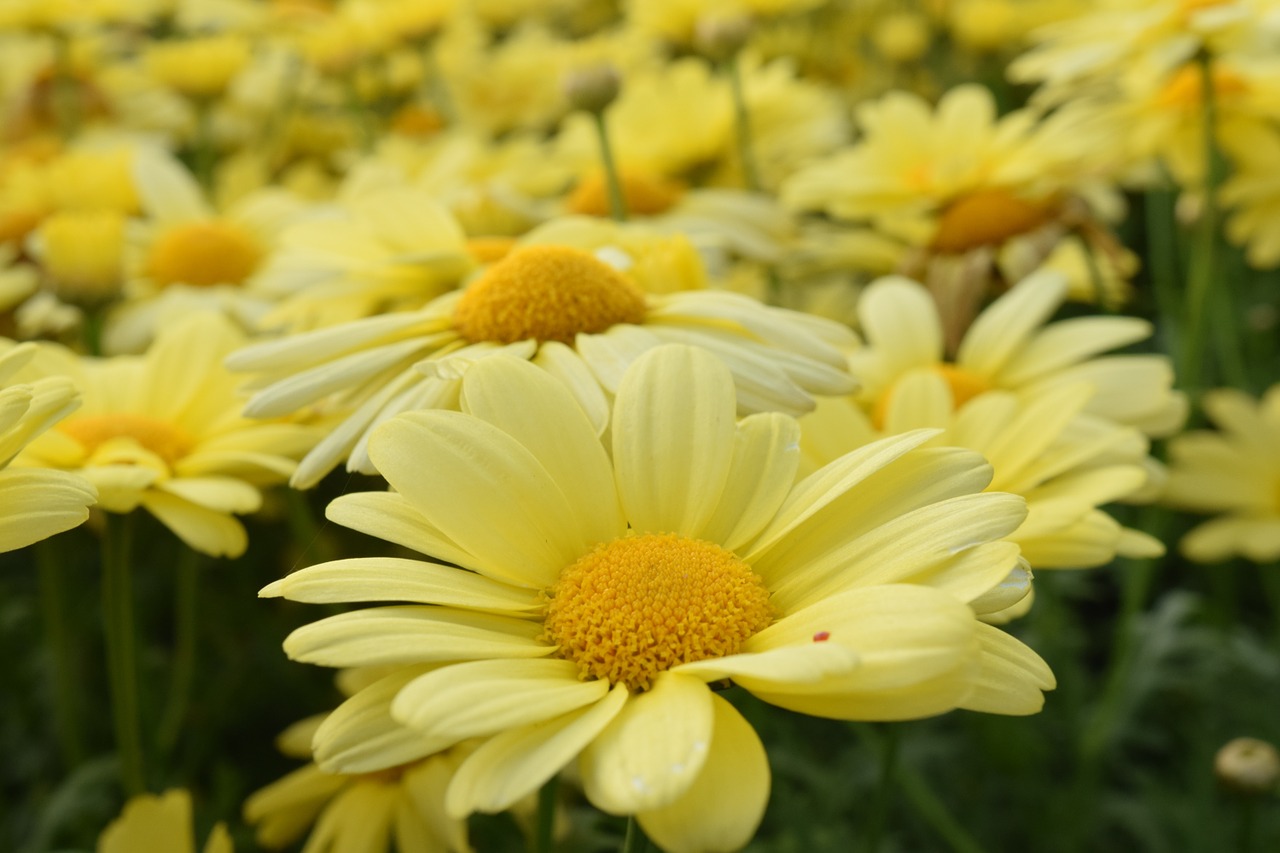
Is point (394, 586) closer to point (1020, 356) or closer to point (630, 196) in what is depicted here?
point (1020, 356)

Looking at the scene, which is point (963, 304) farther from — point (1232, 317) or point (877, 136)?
point (1232, 317)

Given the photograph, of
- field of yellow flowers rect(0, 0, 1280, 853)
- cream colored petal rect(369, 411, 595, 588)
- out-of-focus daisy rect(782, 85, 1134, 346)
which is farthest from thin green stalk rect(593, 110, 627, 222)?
cream colored petal rect(369, 411, 595, 588)

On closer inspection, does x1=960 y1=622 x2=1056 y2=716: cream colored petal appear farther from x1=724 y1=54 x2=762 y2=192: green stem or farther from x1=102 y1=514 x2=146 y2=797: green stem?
x1=724 y1=54 x2=762 y2=192: green stem

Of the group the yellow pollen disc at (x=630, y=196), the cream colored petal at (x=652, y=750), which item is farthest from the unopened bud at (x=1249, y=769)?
the yellow pollen disc at (x=630, y=196)

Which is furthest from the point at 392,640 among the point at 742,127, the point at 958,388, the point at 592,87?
the point at 742,127

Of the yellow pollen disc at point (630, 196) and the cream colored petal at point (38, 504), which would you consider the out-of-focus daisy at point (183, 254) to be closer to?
the yellow pollen disc at point (630, 196)

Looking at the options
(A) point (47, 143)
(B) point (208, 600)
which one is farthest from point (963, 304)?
(A) point (47, 143)
